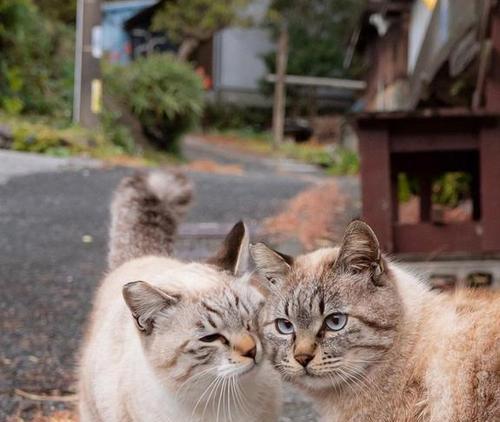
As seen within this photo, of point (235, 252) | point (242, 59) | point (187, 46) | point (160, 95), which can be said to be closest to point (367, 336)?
point (235, 252)

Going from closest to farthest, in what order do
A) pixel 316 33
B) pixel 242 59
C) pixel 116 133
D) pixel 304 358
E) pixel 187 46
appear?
pixel 304 358 → pixel 116 133 → pixel 187 46 → pixel 316 33 → pixel 242 59

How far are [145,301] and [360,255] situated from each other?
911 millimetres

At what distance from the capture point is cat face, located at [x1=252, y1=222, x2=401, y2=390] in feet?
9.49

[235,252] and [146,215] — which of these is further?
[146,215]

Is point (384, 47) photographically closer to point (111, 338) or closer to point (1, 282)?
point (1, 282)

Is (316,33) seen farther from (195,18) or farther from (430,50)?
(430,50)

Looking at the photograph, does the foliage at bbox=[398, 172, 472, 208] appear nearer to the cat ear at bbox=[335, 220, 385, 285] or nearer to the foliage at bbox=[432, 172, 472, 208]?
the foliage at bbox=[432, 172, 472, 208]

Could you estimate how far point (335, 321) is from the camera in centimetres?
292

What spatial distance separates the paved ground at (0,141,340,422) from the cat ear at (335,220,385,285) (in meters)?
1.38

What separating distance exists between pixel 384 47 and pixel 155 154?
7531 mm

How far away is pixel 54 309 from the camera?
18.8 feet

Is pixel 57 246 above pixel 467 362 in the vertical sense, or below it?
above

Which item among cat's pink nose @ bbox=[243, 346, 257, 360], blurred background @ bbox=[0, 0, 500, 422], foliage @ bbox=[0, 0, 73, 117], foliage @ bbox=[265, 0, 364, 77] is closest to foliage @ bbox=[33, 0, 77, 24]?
blurred background @ bbox=[0, 0, 500, 422]

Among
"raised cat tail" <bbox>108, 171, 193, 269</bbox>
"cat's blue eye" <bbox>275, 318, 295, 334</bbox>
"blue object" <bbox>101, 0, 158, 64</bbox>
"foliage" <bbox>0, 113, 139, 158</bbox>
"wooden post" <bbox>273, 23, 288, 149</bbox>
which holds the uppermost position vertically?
"blue object" <bbox>101, 0, 158, 64</bbox>
